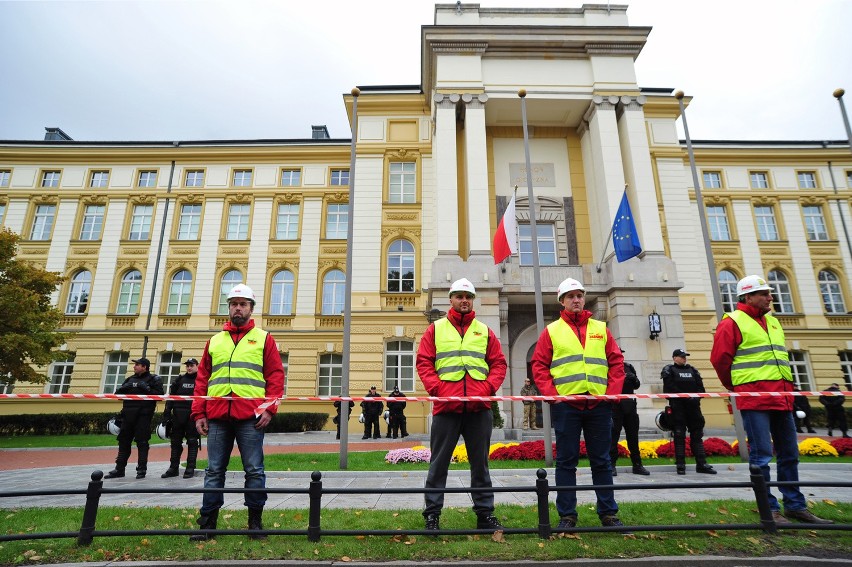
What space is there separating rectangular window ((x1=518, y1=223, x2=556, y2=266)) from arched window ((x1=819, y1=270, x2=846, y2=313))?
18.0m

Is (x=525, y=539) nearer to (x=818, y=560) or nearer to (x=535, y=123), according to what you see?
(x=818, y=560)

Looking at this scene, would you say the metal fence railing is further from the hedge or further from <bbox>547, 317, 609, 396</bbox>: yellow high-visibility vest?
the hedge

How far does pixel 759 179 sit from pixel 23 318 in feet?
124

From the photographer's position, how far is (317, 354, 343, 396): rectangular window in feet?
78.3

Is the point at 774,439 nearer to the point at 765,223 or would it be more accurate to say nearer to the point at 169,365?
the point at 169,365

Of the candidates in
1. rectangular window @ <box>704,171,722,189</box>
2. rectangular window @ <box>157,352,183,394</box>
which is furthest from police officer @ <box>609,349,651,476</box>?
rectangular window @ <box>704,171,722,189</box>

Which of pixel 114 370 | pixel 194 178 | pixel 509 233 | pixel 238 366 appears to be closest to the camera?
pixel 238 366

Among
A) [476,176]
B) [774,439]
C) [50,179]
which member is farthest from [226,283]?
[774,439]

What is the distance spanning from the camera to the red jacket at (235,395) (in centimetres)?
443

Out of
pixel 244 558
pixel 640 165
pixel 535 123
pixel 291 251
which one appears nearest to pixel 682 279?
pixel 640 165

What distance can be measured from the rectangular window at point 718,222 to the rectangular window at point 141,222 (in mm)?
32491

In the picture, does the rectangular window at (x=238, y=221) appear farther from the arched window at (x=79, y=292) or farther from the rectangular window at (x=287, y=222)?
the arched window at (x=79, y=292)

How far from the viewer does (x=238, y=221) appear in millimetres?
26969

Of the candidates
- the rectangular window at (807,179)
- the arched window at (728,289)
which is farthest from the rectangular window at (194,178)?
the rectangular window at (807,179)
